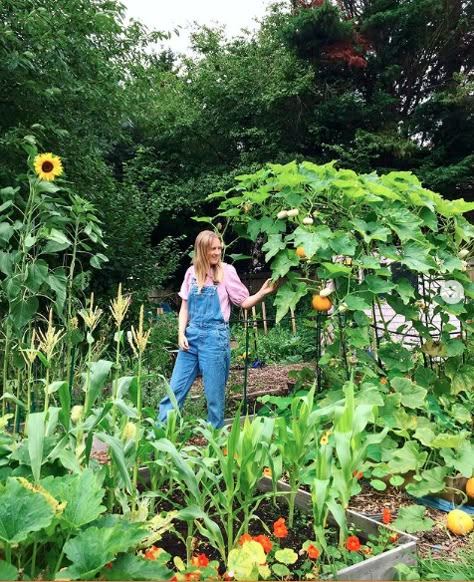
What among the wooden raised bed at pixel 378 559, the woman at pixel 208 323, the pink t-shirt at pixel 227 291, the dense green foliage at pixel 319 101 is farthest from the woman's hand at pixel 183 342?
the dense green foliage at pixel 319 101

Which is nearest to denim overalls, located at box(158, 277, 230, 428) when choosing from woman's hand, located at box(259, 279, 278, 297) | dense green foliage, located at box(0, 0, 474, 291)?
woman's hand, located at box(259, 279, 278, 297)

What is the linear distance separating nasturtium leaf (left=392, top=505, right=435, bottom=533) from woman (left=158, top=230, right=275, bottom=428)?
3.96ft

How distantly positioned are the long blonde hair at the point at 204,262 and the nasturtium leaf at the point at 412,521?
154cm

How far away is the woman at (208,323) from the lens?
9.48 feet

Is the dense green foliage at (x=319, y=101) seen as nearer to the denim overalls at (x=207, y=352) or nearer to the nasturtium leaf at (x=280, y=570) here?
the denim overalls at (x=207, y=352)

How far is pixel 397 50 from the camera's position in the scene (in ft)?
40.7

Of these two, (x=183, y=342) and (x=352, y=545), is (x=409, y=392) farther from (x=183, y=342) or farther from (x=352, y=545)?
(x=183, y=342)

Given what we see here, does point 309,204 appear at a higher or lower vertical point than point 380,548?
higher

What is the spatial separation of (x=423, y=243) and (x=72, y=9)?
13.9 ft

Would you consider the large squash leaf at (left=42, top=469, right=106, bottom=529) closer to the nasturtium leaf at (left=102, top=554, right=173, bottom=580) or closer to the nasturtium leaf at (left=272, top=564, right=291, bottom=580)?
the nasturtium leaf at (left=102, top=554, right=173, bottom=580)

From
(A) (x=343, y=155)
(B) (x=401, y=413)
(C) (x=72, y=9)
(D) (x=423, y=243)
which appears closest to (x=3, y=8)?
(C) (x=72, y=9)

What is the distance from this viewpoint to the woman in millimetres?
2889

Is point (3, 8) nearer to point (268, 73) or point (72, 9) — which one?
point (72, 9)

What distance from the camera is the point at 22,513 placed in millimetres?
1136
